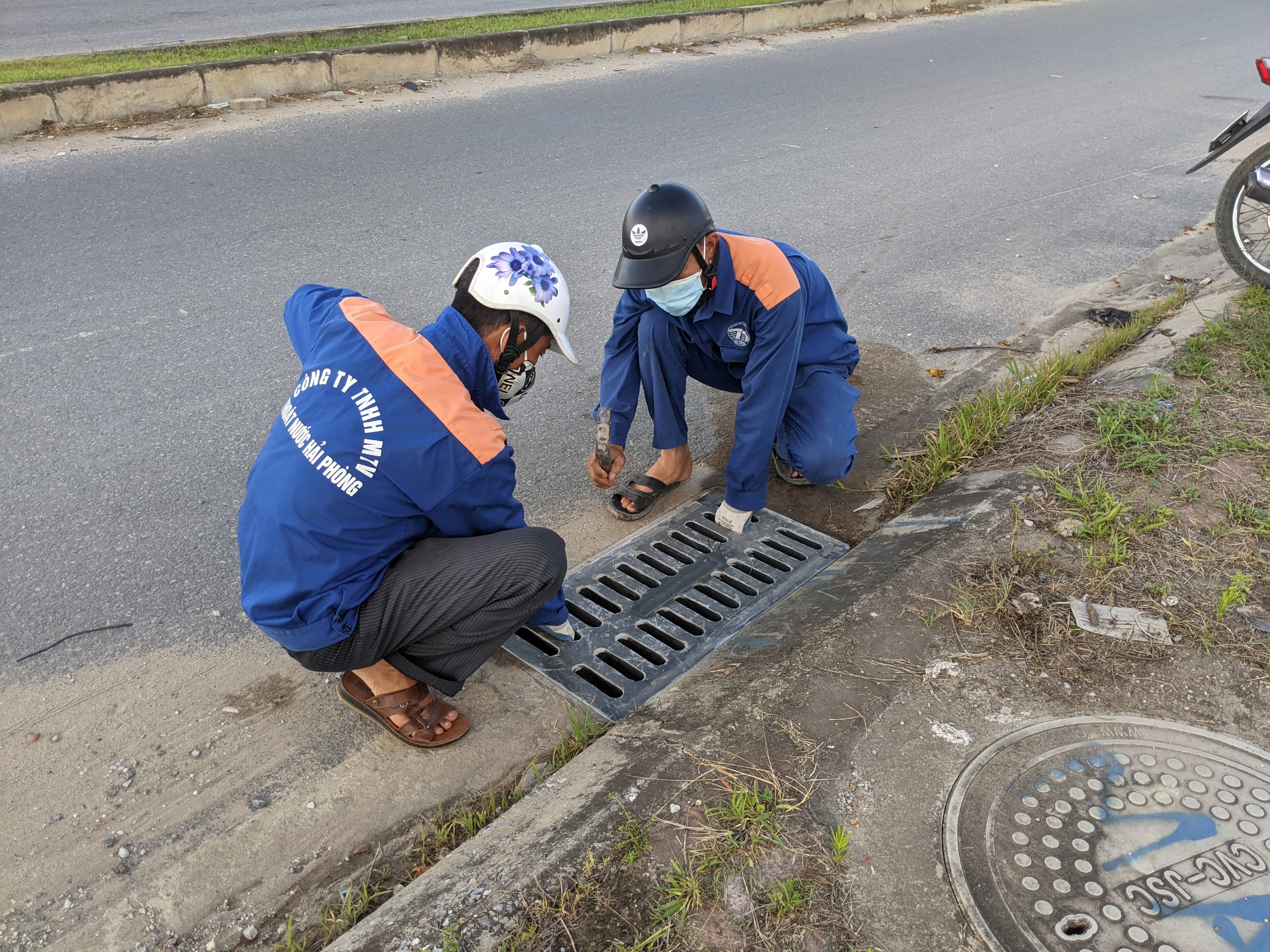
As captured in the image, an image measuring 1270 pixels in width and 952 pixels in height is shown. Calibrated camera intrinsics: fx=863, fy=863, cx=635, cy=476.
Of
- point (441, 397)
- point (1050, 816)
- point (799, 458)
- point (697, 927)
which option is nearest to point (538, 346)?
point (441, 397)

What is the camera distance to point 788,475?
10.9 ft

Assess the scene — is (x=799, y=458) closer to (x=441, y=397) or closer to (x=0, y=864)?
(x=441, y=397)

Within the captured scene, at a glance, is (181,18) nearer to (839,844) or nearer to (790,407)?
(790,407)

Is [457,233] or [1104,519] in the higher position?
[457,233]

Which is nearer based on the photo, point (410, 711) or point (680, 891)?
point (680, 891)

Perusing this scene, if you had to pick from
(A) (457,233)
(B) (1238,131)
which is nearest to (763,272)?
(A) (457,233)

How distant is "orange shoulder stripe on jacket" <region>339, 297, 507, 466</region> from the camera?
1.95m

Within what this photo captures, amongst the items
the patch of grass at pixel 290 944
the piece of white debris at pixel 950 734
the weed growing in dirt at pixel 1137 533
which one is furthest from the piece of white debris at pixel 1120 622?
the patch of grass at pixel 290 944

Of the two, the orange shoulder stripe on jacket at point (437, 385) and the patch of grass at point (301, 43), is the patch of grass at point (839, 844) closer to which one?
the orange shoulder stripe on jacket at point (437, 385)

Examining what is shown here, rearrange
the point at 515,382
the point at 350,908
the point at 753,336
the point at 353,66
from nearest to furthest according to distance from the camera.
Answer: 1. the point at 350,908
2. the point at 515,382
3. the point at 753,336
4. the point at 353,66

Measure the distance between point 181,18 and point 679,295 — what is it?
9.46 metres

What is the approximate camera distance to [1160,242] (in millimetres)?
5320

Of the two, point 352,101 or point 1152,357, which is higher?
point 352,101

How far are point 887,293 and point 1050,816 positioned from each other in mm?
3332
